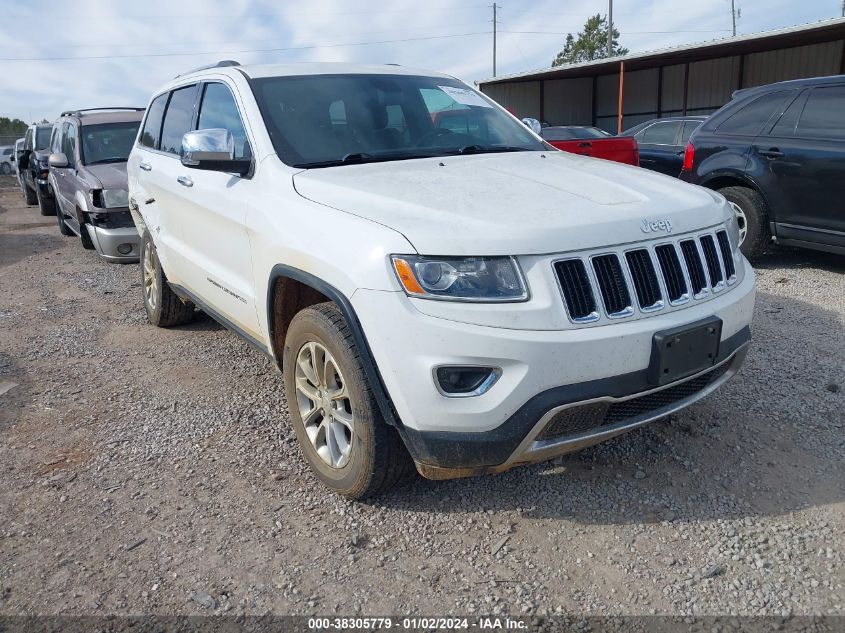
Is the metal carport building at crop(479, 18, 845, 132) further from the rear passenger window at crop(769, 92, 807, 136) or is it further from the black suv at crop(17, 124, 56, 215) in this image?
the black suv at crop(17, 124, 56, 215)

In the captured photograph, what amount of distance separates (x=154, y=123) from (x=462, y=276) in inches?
152

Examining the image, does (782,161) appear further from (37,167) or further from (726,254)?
(37,167)

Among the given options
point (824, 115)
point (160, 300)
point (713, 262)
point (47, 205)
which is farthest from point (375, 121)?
point (47, 205)

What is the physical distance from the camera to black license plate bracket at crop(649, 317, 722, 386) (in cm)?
253

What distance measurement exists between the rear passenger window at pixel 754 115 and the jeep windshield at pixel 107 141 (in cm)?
707

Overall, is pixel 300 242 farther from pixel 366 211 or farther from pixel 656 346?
pixel 656 346

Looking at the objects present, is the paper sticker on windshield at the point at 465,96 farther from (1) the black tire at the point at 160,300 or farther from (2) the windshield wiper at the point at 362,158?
(1) the black tire at the point at 160,300

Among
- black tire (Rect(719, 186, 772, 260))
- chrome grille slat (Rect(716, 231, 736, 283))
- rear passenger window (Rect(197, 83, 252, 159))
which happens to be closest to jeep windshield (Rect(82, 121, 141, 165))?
rear passenger window (Rect(197, 83, 252, 159))

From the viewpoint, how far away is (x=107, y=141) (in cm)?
912

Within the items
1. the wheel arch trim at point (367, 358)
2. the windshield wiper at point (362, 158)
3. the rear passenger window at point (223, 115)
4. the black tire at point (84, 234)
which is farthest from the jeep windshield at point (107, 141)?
the wheel arch trim at point (367, 358)

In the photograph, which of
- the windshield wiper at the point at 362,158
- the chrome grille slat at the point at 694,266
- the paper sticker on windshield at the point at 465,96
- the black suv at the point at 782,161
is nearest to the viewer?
the chrome grille slat at the point at 694,266

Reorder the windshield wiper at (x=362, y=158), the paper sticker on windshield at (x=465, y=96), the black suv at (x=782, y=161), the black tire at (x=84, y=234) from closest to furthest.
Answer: the windshield wiper at (x=362, y=158), the paper sticker on windshield at (x=465, y=96), the black suv at (x=782, y=161), the black tire at (x=84, y=234)

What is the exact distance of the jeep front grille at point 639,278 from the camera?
2.48 meters

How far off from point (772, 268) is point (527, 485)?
16.1 feet
